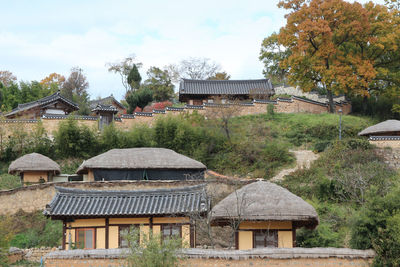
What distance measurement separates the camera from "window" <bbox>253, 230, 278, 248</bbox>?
1325 cm

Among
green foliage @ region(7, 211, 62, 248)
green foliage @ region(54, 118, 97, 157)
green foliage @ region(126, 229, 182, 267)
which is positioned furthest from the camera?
green foliage @ region(54, 118, 97, 157)

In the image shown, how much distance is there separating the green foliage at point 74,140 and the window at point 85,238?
41.7ft

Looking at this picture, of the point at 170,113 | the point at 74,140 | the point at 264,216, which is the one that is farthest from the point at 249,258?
the point at 170,113

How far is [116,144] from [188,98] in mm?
12405

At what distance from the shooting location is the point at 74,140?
2778 centimetres

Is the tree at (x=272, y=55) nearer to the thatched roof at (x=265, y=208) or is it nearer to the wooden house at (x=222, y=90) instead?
the wooden house at (x=222, y=90)

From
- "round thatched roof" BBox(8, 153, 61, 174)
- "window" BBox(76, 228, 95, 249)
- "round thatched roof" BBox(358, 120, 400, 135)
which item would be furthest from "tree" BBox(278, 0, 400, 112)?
"window" BBox(76, 228, 95, 249)

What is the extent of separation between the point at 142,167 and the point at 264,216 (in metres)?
11.2

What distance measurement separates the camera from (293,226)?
13.3 meters

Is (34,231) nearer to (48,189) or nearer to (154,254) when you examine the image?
(48,189)

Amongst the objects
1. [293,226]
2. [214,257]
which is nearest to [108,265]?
[214,257]

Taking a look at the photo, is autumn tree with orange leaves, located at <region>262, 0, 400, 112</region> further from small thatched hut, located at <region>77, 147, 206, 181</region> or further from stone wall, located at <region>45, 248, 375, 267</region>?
stone wall, located at <region>45, 248, 375, 267</region>

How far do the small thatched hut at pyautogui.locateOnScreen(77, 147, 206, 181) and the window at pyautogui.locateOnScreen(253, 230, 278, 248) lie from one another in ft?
32.0

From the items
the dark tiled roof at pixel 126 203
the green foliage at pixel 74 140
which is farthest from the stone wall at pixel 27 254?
the green foliage at pixel 74 140
